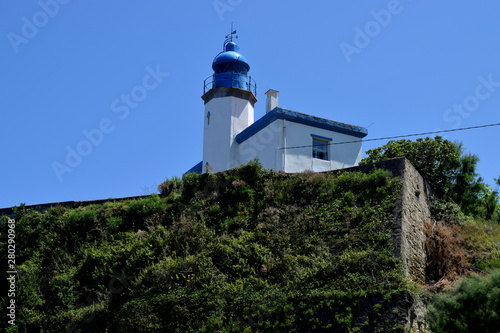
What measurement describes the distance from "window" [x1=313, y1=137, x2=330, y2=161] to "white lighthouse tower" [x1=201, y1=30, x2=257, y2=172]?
11.8 feet

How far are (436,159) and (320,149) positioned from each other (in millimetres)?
5661

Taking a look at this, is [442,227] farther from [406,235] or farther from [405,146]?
[405,146]

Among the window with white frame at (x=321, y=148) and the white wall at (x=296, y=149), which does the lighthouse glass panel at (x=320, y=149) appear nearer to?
the window with white frame at (x=321, y=148)

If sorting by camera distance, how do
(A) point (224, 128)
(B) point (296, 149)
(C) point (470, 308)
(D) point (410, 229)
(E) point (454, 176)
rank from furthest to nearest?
(A) point (224, 128) < (B) point (296, 149) < (E) point (454, 176) < (D) point (410, 229) < (C) point (470, 308)

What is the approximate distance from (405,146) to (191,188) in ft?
23.1

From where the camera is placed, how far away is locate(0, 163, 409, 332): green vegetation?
40.9 feet

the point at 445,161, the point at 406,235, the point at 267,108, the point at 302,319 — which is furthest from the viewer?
the point at 267,108

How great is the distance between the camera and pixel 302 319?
1212cm

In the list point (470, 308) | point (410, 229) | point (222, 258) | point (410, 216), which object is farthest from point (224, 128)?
point (470, 308)

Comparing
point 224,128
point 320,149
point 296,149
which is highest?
point 224,128

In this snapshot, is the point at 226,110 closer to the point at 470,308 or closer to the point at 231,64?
the point at 231,64

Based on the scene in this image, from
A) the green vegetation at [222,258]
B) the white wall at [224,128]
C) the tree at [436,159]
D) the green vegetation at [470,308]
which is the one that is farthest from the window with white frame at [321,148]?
the green vegetation at [470,308]

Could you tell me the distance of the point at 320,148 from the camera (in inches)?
928

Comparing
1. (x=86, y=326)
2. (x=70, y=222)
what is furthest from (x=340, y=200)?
(x=70, y=222)
